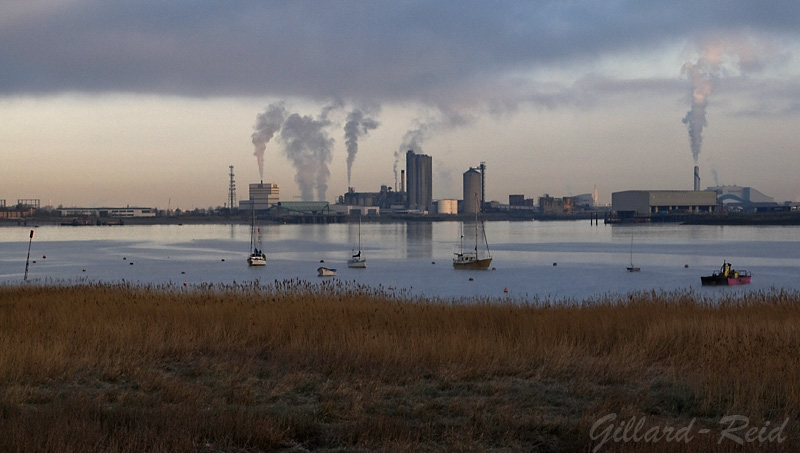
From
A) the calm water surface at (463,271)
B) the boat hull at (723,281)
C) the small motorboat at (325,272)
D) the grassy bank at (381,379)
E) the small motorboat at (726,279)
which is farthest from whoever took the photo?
the small motorboat at (325,272)

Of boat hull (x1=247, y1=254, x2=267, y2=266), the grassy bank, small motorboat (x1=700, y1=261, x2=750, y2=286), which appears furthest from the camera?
boat hull (x1=247, y1=254, x2=267, y2=266)

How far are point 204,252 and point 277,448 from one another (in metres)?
107

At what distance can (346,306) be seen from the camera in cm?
1995

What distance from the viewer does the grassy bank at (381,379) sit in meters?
8.01

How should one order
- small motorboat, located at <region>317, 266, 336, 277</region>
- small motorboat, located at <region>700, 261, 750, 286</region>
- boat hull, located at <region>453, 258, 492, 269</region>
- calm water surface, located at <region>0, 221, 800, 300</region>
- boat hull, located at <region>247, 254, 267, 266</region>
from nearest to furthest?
1. calm water surface, located at <region>0, 221, 800, 300</region>
2. small motorboat, located at <region>700, 261, 750, 286</region>
3. small motorboat, located at <region>317, 266, 336, 277</region>
4. boat hull, located at <region>453, 258, 492, 269</region>
5. boat hull, located at <region>247, 254, 267, 266</region>

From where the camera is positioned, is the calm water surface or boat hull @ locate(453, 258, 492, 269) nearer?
the calm water surface

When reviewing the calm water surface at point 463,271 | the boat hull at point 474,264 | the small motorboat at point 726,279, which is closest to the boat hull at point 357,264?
the calm water surface at point 463,271

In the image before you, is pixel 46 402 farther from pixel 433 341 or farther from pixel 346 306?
pixel 346 306

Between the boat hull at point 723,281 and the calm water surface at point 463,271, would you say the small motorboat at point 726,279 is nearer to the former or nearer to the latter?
the boat hull at point 723,281

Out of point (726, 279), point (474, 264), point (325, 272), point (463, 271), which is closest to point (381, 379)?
point (726, 279)

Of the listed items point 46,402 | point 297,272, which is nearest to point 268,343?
point 46,402

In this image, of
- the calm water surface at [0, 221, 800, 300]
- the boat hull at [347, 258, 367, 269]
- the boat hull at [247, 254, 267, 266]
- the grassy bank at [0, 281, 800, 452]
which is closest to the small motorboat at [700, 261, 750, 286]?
the calm water surface at [0, 221, 800, 300]

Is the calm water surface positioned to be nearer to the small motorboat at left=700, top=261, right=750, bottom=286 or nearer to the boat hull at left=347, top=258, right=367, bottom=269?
the small motorboat at left=700, top=261, right=750, bottom=286

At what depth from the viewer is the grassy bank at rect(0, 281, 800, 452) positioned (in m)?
8.01
